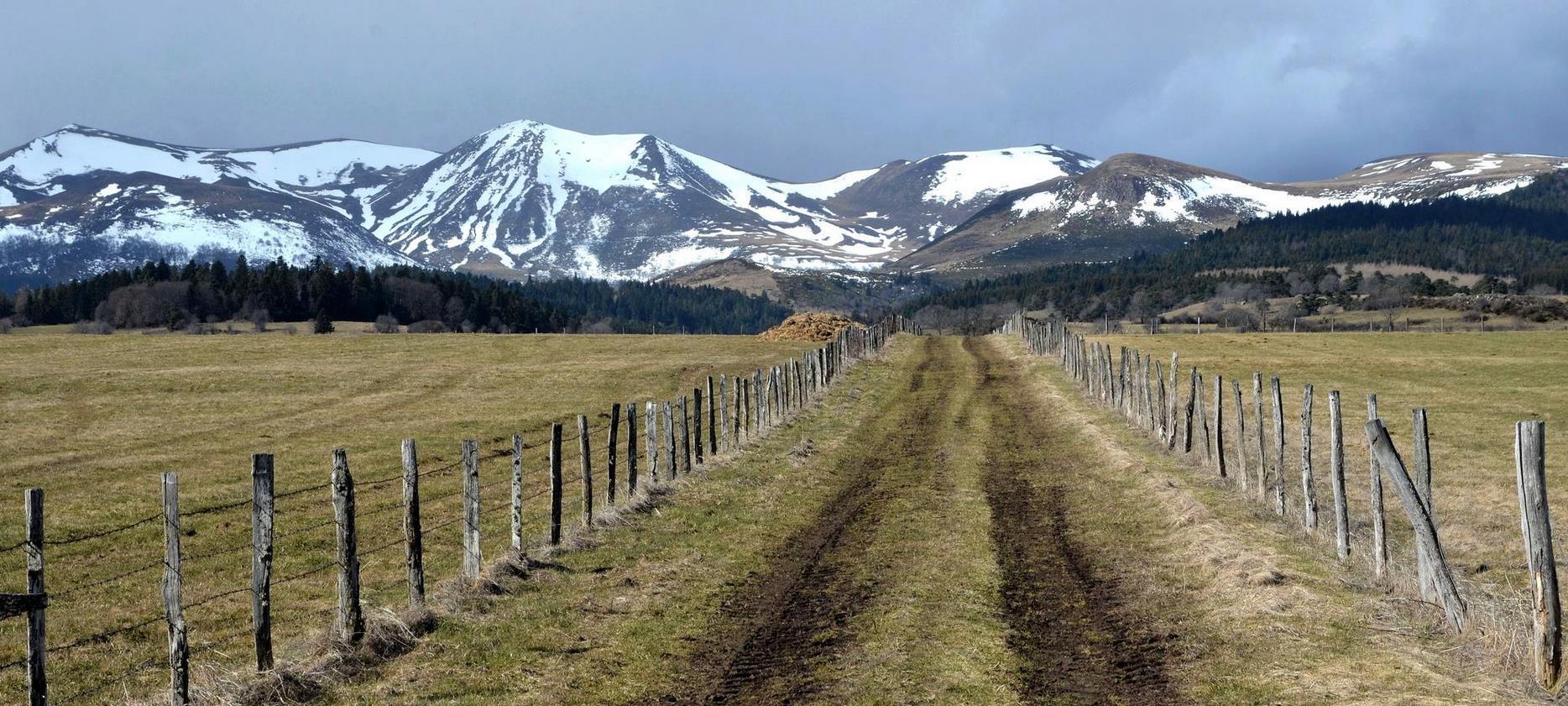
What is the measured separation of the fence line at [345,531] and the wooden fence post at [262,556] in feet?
0.05

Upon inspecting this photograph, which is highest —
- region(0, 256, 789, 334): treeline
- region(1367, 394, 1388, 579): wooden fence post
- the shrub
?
region(0, 256, 789, 334): treeline

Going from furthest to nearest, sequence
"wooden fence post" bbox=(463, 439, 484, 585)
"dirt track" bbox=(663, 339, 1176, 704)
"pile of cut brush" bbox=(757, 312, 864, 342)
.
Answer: "pile of cut brush" bbox=(757, 312, 864, 342) < "wooden fence post" bbox=(463, 439, 484, 585) < "dirt track" bbox=(663, 339, 1176, 704)

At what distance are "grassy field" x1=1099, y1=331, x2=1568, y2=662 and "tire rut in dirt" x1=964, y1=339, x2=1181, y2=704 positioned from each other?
4079mm

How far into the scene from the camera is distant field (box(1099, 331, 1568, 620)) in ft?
72.4

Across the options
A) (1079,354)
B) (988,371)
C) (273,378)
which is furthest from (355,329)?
(1079,354)

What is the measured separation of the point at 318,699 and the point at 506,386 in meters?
52.1

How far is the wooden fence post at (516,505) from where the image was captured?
18078 mm

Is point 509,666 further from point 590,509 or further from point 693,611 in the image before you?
point 590,509

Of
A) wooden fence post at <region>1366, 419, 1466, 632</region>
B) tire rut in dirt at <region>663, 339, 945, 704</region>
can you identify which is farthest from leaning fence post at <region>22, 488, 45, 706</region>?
wooden fence post at <region>1366, 419, 1466, 632</region>

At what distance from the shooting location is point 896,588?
16234mm

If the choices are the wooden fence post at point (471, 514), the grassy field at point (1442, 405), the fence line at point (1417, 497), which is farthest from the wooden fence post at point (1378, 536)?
the wooden fence post at point (471, 514)

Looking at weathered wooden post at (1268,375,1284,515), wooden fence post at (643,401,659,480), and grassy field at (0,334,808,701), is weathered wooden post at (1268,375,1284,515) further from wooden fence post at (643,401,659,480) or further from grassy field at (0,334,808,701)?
grassy field at (0,334,808,701)

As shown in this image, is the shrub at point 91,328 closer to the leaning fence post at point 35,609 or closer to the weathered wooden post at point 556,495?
the weathered wooden post at point 556,495

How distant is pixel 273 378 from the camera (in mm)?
63594
